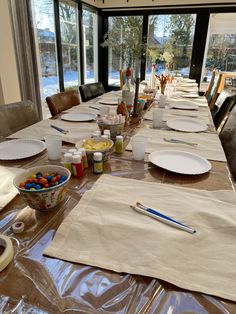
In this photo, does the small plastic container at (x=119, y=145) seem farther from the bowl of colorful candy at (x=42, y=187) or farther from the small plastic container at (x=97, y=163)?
the bowl of colorful candy at (x=42, y=187)

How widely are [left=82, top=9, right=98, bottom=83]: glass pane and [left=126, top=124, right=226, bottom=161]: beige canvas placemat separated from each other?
13.1ft

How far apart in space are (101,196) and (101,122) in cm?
50

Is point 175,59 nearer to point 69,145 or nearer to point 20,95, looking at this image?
point 20,95

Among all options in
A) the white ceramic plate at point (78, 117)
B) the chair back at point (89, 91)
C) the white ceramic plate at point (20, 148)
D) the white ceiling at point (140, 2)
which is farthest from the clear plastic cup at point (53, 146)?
the white ceiling at point (140, 2)

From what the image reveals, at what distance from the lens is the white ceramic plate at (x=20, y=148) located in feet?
3.18

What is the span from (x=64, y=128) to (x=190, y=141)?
0.70 m

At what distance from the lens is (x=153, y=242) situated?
1.73ft

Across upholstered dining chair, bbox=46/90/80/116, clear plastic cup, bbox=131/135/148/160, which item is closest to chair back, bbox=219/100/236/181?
clear plastic cup, bbox=131/135/148/160

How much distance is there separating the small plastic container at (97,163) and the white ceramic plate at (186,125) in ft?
2.26

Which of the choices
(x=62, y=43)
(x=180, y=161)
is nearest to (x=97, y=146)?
(x=180, y=161)

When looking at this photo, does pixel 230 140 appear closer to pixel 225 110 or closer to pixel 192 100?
pixel 225 110

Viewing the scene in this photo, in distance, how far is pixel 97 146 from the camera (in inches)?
36.8

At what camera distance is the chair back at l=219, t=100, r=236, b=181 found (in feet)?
4.16

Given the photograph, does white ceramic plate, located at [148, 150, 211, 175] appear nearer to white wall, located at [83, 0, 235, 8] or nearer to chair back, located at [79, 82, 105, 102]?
chair back, located at [79, 82, 105, 102]
